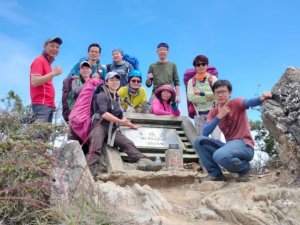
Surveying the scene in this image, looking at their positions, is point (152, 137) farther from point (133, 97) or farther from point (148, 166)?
point (148, 166)

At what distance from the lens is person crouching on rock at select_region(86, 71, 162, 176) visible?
6.23 m

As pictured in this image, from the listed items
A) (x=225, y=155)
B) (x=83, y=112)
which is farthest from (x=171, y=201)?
(x=83, y=112)

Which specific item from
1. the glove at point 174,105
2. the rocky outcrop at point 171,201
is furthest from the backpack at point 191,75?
the rocky outcrop at point 171,201

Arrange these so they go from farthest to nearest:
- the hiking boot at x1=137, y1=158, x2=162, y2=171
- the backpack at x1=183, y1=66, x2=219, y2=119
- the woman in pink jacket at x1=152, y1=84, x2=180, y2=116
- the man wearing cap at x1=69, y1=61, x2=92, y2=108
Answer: the woman in pink jacket at x1=152, y1=84, x2=180, y2=116 → the backpack at x1=183, y1=66, x2=219, y2=119 → the man wearing cap at x1=69, y1=61, x2=92, y2=108 → the hiking boot at x1=137, y1=158, x2=162, y2=171

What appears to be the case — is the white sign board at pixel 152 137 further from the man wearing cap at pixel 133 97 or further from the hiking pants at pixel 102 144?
the man wearing cap at pixel 133 97

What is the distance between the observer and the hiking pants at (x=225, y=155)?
18.4 ft

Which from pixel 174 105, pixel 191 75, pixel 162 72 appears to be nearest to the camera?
pixel 191 75

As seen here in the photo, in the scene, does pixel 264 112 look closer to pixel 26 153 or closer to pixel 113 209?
pixel 113 209

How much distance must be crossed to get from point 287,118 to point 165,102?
3.10 m

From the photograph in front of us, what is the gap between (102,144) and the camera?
651 centimetres

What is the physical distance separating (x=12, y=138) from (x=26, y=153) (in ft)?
1.69

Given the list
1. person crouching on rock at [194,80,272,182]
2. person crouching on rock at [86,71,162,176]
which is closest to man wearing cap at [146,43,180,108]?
person crouching on rock at [86,71,162,176]

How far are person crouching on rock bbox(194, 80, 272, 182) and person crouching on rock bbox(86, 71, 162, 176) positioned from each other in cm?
77

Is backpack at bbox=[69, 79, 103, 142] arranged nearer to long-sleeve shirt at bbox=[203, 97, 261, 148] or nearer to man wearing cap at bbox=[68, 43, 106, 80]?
man wearing cap at bbox=[68, 43, 106, 80]
